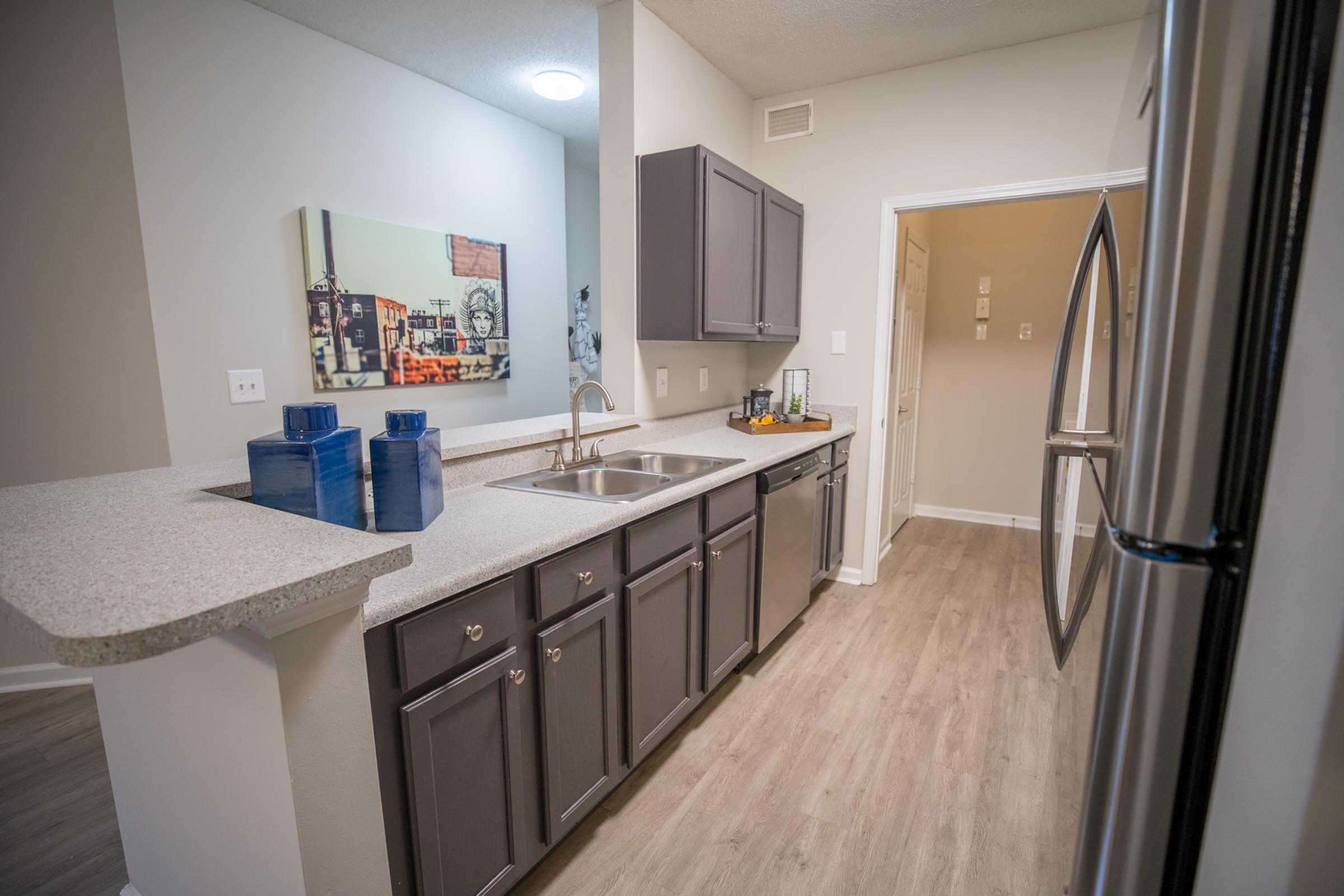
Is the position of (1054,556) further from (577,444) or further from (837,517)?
(837,517)

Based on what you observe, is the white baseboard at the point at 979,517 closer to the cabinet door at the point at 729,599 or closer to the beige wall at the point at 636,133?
the beige wall at the point at 636,133

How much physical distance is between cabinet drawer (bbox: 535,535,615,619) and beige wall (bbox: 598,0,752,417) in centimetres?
120

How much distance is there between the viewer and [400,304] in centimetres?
300

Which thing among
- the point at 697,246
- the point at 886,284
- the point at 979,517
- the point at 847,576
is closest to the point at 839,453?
the point at 847,576

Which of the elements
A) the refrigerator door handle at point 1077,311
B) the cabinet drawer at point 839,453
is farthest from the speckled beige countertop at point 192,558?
the cabinet drawer at point 839,453

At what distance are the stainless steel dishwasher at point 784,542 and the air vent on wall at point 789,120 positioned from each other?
178 centimetres

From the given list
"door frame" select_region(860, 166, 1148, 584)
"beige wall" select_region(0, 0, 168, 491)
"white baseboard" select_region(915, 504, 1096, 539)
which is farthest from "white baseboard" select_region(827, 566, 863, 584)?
"beige wall" select_region(0, 0, 168, 491)

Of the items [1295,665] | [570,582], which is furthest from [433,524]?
[1295,665]

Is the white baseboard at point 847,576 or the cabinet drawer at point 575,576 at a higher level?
the cabinet drawer at point 575,576

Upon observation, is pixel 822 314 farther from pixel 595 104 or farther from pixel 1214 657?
pixel 1214 657

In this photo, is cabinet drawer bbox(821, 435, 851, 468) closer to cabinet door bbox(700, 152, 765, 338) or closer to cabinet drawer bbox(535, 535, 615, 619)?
cabinet door bbox(700, 152, 765, 338)

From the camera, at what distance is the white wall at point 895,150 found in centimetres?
271

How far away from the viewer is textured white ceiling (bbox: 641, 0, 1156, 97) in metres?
2.46

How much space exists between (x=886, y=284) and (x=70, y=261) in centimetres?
341
